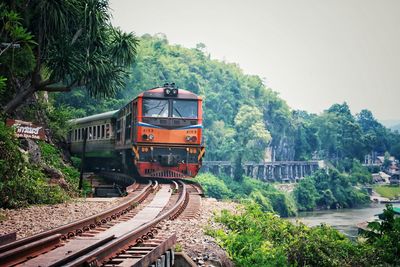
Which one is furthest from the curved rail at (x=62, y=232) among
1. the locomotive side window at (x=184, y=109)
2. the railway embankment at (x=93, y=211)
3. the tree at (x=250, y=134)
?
the tree at (x=250, y=134)

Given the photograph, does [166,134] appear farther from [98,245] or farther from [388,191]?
[388,191]

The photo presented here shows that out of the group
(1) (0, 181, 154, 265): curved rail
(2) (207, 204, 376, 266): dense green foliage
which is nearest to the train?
(2) (207, 204, 376, 266): dense green foliage

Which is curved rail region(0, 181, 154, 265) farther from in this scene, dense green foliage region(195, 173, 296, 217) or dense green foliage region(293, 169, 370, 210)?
dense green foliage region(293, 169, 370, 210)

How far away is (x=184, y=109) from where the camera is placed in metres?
17.3

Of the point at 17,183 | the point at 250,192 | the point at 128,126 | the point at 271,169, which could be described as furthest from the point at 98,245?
the point at 271,169

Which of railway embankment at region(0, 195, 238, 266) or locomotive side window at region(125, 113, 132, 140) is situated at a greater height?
locomotive side window at region(125, 113, 132, 140)

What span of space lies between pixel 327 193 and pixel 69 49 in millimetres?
48237

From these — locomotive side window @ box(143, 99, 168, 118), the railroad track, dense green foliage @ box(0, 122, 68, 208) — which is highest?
locomotive side window @ box(143, 99, 168, 118)

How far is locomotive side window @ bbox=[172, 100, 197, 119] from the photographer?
1722 cm

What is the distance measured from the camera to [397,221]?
47.6 ft

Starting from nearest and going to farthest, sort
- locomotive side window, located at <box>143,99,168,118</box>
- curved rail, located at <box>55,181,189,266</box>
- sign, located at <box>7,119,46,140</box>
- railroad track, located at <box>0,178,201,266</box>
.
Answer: curved rail, located at <box>55,181,189,266</box> < railroad track, located at <box>0,178,201,266</box> < sign, located at <box>7,119,46,140</box> < locomotive side window, located at <box>143,99,168,118</box>

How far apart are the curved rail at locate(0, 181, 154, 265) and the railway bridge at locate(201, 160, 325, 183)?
4547 centimetres

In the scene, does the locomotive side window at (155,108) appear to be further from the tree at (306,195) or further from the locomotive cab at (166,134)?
the tree at (306,195)

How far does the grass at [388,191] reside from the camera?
74.0 meters
